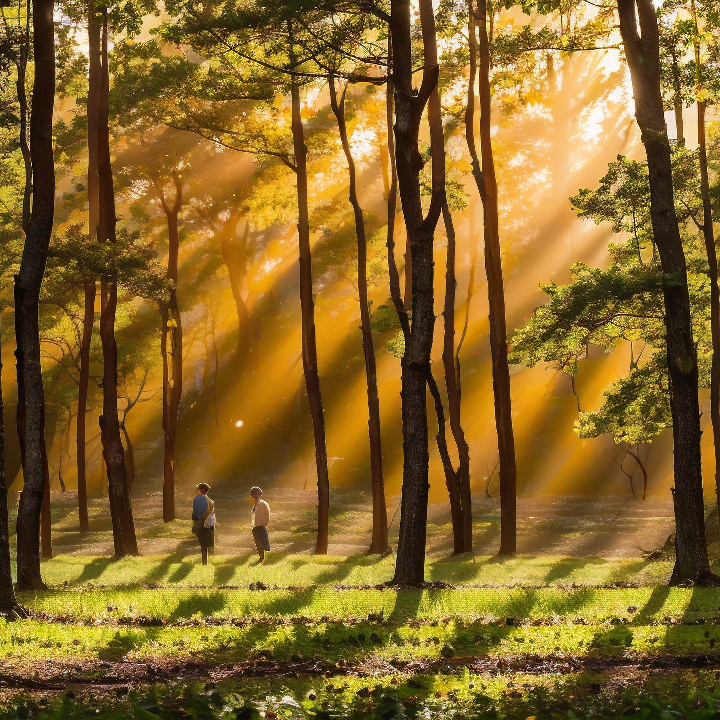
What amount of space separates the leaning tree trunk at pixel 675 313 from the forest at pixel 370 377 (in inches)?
1.9

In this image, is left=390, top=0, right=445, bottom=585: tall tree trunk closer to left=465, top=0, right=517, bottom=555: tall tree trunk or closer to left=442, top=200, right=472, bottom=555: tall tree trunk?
left=465, top=0, right=517, bottom=555: tall tree trunk

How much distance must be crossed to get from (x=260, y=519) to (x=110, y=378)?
5.10m

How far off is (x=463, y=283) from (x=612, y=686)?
62.2 m

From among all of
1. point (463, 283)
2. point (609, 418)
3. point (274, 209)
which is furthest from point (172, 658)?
point (463, 283)

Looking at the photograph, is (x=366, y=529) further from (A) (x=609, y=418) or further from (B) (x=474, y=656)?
(B) (x=474, y=656)

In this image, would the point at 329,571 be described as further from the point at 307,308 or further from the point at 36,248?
the point at 36,248

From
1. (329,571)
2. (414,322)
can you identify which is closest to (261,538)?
(329,571)

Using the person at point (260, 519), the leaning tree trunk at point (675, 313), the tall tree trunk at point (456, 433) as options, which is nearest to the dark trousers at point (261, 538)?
the person at point (260, 519)

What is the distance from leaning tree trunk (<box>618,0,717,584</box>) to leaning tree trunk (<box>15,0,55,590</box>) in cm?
932

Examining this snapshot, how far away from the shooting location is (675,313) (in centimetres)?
1588

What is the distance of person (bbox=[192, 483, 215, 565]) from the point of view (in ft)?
74.2

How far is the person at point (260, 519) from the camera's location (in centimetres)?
2252

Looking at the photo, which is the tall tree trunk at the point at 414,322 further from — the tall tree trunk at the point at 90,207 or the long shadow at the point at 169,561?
the tall tree trunk at the point at 90,207

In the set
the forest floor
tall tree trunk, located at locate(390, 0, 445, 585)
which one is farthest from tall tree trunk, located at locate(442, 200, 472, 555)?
tall tree trunk, located at locate(390, 0, 445, 585)
